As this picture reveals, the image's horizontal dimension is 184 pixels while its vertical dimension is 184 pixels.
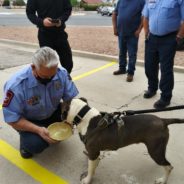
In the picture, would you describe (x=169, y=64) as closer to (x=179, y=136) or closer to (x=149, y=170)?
(x=179, y=136)

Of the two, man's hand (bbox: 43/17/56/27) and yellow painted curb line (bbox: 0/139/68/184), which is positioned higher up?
man's hand (bbox: 43/17/56/27)

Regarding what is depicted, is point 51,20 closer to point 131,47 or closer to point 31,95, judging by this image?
point 131,47

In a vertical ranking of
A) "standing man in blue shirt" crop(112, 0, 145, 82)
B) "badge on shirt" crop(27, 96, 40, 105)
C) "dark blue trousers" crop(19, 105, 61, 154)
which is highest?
"standing man in blue shirt" crop(112, 0, 145, 82)

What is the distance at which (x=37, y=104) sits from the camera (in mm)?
3039

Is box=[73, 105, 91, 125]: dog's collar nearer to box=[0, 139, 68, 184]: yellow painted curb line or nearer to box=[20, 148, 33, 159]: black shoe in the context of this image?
box=[0, 139, 68, 184]: yellow painted curb line

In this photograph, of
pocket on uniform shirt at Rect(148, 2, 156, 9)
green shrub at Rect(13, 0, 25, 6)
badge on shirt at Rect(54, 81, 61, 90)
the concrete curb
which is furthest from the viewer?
green shrub at Rect(13, 0, 25, 6)

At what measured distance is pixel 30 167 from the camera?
3201 millimetres

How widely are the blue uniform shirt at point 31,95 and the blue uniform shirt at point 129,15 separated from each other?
2671 millimetres

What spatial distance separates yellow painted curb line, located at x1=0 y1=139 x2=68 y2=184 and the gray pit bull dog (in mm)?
532

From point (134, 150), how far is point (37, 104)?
1.21m

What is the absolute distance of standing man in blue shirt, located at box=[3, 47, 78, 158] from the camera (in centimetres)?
269

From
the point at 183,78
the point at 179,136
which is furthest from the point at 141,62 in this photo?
the point at 179,136

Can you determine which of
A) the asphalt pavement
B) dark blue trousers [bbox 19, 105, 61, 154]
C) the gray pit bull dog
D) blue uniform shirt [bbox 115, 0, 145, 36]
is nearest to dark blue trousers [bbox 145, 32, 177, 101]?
the asphalt pavement

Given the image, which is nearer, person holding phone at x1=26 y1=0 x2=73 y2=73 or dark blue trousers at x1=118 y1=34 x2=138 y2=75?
person holding phone at x1=26 y1=0 x2=73 y2=73
